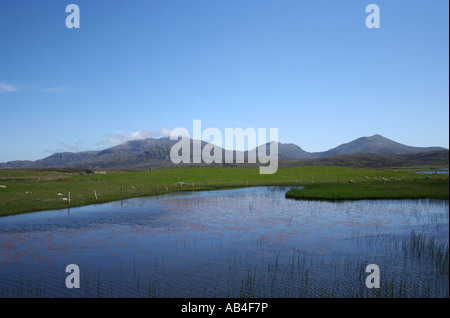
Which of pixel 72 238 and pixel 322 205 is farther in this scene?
pixel 322 205

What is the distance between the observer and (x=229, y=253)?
80.1 ft

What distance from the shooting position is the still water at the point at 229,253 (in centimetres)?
1766

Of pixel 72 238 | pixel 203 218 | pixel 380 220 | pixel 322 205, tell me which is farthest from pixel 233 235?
pixel 322 205

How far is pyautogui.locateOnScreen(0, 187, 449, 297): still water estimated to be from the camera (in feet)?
57.9

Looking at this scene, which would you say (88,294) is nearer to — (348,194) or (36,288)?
(36,288)

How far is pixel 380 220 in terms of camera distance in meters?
35.9

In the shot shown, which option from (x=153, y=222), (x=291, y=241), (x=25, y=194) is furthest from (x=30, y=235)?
(x=25, y=194)

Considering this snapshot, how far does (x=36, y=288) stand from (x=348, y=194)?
165 ft

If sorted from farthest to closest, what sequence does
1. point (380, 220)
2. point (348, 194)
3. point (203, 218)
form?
point (348, 194) → point (203, 218) → point (380, 220)

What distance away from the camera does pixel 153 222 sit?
125ft

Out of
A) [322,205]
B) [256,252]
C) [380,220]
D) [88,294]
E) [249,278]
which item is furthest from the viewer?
[322,205]

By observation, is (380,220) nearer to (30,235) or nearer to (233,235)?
(233,235)

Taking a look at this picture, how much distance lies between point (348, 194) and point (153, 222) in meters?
34.9

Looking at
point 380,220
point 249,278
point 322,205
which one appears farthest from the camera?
point 322,205
